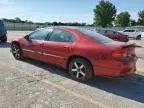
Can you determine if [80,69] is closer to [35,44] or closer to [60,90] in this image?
[60,90]

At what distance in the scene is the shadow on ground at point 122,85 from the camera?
249 inches

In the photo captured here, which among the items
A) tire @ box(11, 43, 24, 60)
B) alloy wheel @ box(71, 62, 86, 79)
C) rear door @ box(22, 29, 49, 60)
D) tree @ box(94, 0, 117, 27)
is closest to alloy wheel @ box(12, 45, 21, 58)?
tire @ box(11, 43, 24, 60)

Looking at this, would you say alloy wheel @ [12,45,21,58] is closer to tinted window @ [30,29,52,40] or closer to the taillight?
tinted window @ [30,29,52,40]

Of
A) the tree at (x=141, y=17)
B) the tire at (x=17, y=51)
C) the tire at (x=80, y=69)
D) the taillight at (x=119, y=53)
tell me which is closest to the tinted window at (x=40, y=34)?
the tire at (x=17, y=51)

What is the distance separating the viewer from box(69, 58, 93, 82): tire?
701cm

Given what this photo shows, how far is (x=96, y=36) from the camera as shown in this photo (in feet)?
25.3

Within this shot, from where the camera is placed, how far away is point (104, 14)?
79125mm

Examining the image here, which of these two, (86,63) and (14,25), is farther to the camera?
(14,25)

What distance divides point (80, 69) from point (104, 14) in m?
73.5

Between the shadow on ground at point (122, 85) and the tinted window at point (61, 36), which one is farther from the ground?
the tinted window at point (61, 36)

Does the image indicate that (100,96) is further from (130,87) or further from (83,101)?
(130,87)

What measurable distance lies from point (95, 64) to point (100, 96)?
3.37ft

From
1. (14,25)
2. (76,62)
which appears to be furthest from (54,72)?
(14,25)

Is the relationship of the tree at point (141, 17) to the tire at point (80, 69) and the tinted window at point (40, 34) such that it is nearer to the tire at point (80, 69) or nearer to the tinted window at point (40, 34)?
the tinted window at point (40, 34)
